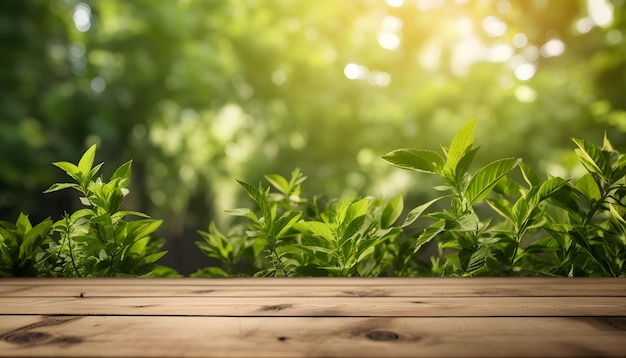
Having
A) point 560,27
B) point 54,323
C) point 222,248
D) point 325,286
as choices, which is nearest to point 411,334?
point 325,286

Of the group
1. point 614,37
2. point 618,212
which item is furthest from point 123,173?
point 614,37

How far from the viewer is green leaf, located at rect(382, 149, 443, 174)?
159 centimetres

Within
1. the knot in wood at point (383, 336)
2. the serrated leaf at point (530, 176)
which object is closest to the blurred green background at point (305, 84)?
the serrated leaf at point (530, 176)

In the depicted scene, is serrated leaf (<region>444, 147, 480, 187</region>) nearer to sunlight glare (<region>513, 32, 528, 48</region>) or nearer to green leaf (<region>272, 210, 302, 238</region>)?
green leaf (<region>272, 210, 302, 238</region>)

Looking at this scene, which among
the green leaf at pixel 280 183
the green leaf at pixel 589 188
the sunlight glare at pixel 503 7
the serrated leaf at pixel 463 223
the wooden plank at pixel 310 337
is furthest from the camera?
the sunlight glare at pixel 503 7

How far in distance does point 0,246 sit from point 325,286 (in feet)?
3.74

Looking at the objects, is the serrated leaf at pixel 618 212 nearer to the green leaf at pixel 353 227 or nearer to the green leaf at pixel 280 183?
the green leaf at pixel 353 227

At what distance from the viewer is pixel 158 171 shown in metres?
14.5

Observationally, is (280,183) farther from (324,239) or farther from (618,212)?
(618,212)

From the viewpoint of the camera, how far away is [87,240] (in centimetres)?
173

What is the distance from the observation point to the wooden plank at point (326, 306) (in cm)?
105

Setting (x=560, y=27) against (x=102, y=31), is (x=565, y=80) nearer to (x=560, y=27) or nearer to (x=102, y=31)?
(x=560, y=27)

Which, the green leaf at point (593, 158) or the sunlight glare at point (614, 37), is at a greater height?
the sunlight glare at point (614, 37)

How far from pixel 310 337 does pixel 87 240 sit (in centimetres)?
110
